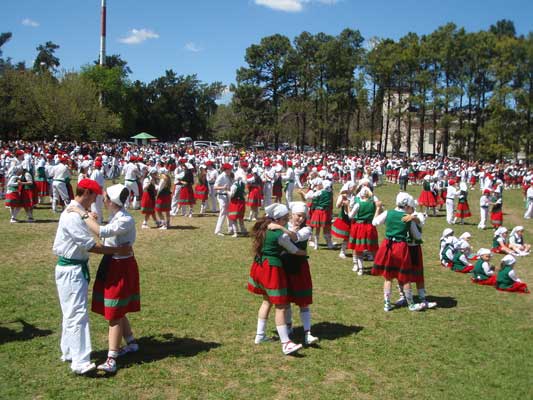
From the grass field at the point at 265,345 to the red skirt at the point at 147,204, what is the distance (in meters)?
3.87

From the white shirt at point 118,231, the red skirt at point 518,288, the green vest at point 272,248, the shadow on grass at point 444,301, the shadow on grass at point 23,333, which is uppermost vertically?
the white shirt at point 118,231

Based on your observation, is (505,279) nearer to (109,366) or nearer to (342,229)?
(342,229)

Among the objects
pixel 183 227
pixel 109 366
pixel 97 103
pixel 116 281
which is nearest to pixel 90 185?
pixel 116 281

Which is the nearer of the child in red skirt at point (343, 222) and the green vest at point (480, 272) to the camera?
the green vest at point (480, 272)

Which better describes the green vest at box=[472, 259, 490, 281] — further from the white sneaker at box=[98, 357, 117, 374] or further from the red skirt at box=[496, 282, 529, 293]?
the white sneaker at box=[98, 357, 117, 374]

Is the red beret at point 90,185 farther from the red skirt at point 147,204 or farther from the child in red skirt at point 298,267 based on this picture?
the red skirt at point 147,204

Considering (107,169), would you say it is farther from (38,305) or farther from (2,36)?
(2,36)

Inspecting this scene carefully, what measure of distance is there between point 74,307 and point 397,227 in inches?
180

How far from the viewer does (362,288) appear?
9109mm

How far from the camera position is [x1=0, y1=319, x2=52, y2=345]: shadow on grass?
20.6 ft

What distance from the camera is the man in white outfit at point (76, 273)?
5.11 m

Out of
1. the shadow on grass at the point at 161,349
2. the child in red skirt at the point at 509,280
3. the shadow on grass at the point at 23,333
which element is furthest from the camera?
the child in red skirt at the point at 509,280

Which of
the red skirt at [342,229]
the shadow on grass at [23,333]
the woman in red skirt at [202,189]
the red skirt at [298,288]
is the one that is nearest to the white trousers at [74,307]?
the shadow on grass at [23,333]

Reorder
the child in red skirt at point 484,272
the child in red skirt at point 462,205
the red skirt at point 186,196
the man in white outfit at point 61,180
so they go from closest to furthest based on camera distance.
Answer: the child in red skirt at point 484,272, the man in white outfit at point 61,180, the red skirt at point 186,196, the child in red skirt at point 462,205
